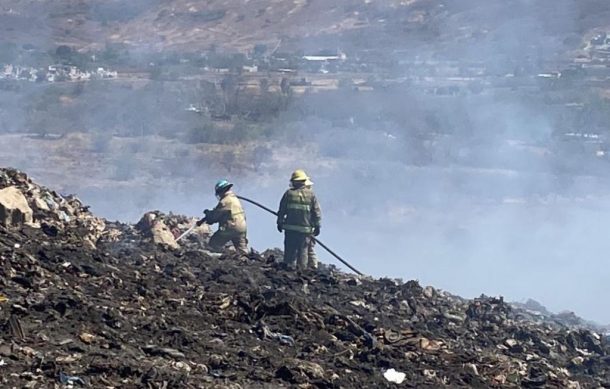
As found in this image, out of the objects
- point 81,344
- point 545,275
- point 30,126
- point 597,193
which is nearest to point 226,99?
point 30,126

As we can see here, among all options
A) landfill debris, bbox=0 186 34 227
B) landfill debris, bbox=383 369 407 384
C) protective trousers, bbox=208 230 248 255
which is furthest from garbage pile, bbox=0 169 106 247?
landfill debris, bbox=383 369 407 384

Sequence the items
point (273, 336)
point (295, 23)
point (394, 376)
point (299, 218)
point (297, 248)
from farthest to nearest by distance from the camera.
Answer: point (295, 23) → point (297, 248) → point (299, 218) → point (273, 336) → point (394, 376)

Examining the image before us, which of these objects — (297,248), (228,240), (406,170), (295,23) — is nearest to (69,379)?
(297,248)

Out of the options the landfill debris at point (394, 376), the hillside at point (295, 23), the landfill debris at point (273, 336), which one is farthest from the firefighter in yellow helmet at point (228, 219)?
the hillside at point (295, 23)

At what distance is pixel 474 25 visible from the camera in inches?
1773

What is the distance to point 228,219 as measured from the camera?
575 inches

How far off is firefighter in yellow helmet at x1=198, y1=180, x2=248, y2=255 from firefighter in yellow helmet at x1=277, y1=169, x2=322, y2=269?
0.56 meters

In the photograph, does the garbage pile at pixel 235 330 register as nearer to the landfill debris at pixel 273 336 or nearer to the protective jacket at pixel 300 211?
the landfill debris at pixel 273 336

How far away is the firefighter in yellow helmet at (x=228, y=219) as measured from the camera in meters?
14.5

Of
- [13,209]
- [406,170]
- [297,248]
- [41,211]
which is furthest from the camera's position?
[406,170]

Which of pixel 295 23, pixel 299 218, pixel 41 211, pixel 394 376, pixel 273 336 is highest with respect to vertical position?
pixel 295 23

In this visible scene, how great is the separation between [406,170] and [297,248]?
14.7 meters

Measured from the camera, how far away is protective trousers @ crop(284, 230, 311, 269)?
14.3 m

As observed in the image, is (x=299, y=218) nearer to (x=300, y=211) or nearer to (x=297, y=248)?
(x=300, y=211)
